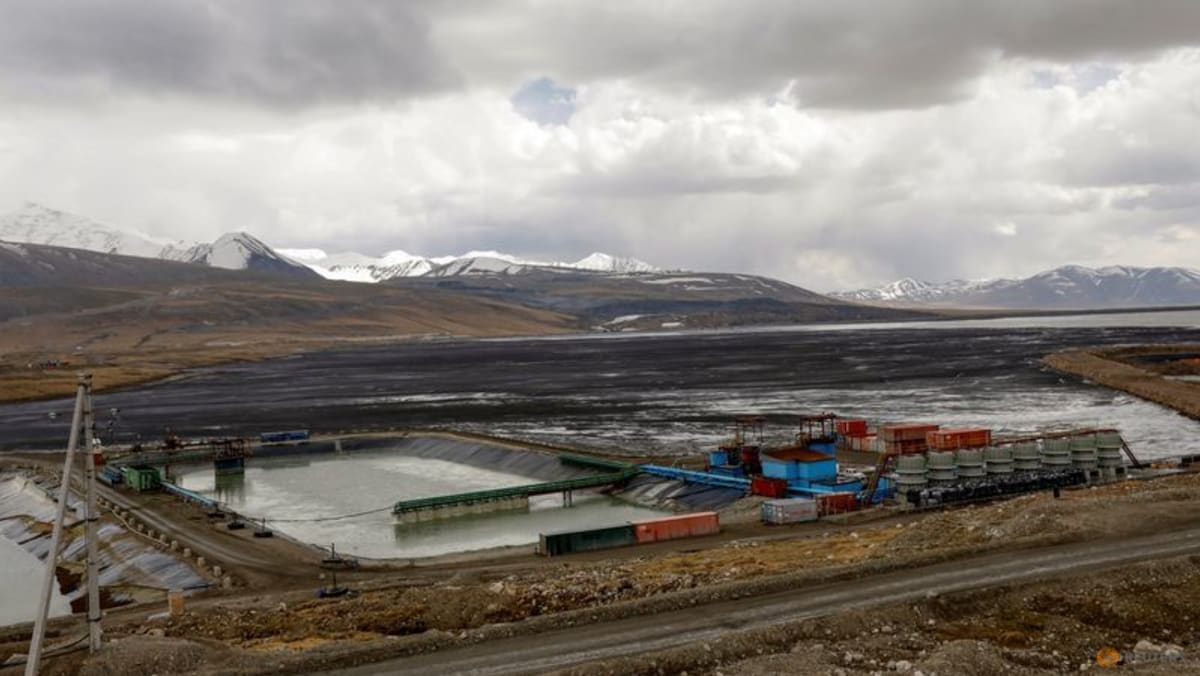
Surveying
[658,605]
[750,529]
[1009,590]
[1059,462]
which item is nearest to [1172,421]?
[1059,462]

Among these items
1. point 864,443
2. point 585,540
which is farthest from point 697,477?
point 585,540

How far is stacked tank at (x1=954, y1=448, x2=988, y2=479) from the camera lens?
61.2 meters

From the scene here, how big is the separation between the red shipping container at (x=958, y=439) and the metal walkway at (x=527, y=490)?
23963 mm

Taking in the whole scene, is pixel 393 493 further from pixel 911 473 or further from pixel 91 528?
pixel 91 528

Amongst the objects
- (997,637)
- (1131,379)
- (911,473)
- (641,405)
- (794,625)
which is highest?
(794,625)

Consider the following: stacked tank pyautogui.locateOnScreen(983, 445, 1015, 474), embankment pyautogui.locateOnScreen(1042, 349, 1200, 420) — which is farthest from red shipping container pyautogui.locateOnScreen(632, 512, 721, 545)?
embankment pyautogui.locateOnScreen(1042, 349, 1200, 420)

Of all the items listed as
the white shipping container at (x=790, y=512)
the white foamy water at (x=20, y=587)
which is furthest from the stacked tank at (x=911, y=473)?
the white foamy water at (x=20, y=587)

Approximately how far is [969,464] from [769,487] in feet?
42.4

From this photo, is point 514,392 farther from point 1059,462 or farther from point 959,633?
point 959,633

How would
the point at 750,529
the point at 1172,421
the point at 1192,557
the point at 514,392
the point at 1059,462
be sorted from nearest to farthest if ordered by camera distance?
the point at 1192,557
the point at 750,529
the point at 1059,462
the point at 1172,421
the point at 514,392

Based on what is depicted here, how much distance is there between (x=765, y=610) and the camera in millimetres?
30797

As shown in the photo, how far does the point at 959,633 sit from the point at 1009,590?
3966 mm

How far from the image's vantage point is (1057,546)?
36.5 metres

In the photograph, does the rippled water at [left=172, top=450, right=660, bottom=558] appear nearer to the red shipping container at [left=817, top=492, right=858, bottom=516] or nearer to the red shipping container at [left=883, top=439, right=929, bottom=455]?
the red shipping container at [left=817, top=492, right=858, bottom=516]
